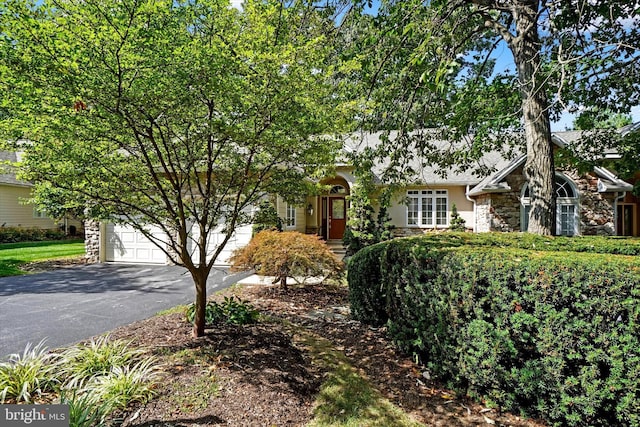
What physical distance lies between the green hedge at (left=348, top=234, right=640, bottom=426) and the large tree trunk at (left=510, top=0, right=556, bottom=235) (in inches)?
107

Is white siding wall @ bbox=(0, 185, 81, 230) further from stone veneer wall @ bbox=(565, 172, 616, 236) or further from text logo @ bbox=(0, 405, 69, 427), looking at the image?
stone veneer wall @ bbox=(565, 172, 616, 236)

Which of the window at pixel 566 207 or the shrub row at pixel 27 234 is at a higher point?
the window at pixel 566 207

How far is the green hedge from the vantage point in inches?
104

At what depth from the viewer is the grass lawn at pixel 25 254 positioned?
1062 cm

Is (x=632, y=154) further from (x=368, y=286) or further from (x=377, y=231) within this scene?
(x=377, y=231)

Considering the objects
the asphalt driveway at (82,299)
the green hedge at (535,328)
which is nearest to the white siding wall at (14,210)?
the asphalt driveway at (82,299)

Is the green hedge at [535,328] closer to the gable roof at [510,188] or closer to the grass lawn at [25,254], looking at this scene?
the gable roof at [510,188]

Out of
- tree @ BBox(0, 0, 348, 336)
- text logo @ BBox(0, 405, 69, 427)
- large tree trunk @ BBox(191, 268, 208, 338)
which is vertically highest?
tree @ BBox(0, 0, 348, 336)

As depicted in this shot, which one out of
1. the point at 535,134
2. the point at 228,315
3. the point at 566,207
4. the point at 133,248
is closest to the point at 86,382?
the point at 228,315

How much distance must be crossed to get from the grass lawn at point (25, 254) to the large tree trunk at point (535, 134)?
14.0 metres

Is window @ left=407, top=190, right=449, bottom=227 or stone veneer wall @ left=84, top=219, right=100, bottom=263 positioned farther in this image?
window @ left=407, top=190, right=449, bottom=227

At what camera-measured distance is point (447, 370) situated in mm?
3691

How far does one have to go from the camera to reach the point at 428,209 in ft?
50.4

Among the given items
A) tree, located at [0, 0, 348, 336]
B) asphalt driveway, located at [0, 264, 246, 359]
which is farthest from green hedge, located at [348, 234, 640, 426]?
asphalt driveway, located at [0, 264, 246, 359]
